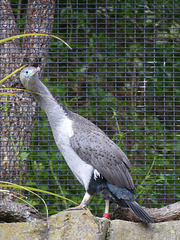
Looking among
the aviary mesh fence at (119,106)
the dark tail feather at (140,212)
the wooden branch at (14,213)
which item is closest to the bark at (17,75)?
the aviary mesh fence at (119,106)

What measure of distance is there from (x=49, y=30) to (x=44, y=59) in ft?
0.99

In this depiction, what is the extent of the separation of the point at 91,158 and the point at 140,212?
20.6 inches

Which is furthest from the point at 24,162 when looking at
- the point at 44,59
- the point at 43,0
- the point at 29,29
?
the point at 43,0

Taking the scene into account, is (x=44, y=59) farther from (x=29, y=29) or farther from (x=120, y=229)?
(x=120, y=229)

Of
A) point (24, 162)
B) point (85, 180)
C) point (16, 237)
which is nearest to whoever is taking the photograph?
point (16, 237)

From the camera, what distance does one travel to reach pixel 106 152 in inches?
118

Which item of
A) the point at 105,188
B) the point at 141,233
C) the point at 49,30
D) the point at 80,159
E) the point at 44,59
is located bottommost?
the point at 141,233

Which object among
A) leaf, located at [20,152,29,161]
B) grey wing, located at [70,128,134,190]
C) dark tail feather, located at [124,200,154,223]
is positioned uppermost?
grey wing, located at [70,128,134,190]

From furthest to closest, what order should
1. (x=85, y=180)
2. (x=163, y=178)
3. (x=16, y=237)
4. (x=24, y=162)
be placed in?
(x=24, y=162) < (x=163, y=178) < (x=85, y=180) < (x=16, y=237)

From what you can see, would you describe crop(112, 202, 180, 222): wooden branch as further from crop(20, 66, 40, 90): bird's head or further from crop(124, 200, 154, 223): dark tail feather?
crop(20, 66, 40, 90): bird's head

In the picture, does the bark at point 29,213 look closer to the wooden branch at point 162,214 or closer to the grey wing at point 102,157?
the wooden branch at point 162,214

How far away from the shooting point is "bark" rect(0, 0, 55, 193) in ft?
13.1

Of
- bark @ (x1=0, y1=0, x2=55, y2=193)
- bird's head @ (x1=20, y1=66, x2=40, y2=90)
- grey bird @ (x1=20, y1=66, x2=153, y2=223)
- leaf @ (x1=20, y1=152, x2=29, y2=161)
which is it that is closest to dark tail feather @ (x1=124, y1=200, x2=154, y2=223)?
grey bird @ (x1=20, y1=66, x2=153, y2=223)

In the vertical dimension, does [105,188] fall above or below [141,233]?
above
